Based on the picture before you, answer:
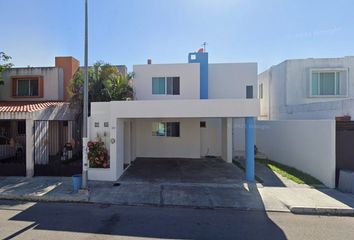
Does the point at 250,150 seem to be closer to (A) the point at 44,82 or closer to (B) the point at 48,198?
(B) the point at 48,198

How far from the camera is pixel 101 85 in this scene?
46.8 ft

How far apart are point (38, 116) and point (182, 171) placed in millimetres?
7177

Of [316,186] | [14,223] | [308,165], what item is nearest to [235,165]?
[308,165]

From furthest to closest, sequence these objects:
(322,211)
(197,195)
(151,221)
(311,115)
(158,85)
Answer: (158,85) < (311,115) < (197,195) < (322,211) < (151,221)

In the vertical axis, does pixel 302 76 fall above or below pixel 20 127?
above

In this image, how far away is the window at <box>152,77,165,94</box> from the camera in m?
16.2

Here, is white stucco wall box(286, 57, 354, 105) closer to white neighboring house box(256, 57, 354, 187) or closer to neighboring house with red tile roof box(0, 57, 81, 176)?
white neighboring house box(256, 57, 354, 187)

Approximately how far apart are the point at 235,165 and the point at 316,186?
4.89m

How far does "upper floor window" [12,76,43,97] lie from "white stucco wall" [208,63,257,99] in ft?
39.2

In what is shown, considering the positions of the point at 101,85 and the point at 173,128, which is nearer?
the point at 101,85

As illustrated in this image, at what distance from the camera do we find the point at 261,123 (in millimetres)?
18562

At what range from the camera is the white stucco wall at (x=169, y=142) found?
55.1 feet

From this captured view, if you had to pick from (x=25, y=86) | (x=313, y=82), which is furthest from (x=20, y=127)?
(x=313, y=82)

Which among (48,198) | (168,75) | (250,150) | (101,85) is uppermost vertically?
(168,75)
